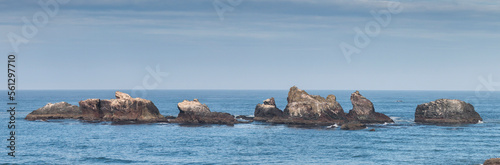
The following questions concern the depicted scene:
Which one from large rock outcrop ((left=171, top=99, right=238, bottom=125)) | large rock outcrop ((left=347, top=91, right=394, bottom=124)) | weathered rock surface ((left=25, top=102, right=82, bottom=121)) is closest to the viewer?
large rock outcrop ((left=171, top=99, right=238, bottom=125))

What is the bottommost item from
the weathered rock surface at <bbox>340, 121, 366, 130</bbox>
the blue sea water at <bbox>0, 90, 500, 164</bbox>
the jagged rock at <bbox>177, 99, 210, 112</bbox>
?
the blue sea water at <bbox>0, 90, 500, 164</bbox>

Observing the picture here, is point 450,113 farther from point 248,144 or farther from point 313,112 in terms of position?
point 248,144

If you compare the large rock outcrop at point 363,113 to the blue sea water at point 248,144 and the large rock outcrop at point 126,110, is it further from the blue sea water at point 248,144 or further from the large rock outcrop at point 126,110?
the large rock outcrop at point 126,110

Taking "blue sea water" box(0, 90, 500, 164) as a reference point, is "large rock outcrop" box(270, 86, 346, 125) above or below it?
above

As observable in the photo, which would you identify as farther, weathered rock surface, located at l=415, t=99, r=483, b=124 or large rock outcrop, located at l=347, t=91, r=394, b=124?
large rock outcrop, located at l=347, t=91, r=394, b=124

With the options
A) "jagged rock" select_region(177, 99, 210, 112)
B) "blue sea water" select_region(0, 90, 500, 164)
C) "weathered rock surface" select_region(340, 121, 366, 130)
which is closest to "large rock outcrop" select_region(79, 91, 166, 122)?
"jagged rock" select_region(177, 99, 210, 112)

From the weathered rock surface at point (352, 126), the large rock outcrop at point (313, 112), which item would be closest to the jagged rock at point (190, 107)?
the large rock outcrop at point (313, 112)

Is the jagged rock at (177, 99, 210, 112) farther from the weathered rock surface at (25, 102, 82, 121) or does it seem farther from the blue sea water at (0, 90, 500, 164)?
the weathered rock surface at (25, 102, 82, 121)

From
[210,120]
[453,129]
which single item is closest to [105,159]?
[210,120]

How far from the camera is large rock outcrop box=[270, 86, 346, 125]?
125 meters

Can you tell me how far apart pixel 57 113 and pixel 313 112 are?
63931 mm

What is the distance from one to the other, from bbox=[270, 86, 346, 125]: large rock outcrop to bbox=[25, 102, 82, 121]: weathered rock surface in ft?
174

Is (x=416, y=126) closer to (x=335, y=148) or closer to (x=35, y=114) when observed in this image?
(x=335, y=148)

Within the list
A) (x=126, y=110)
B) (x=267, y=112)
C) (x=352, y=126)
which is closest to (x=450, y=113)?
(x=352, y=126)
